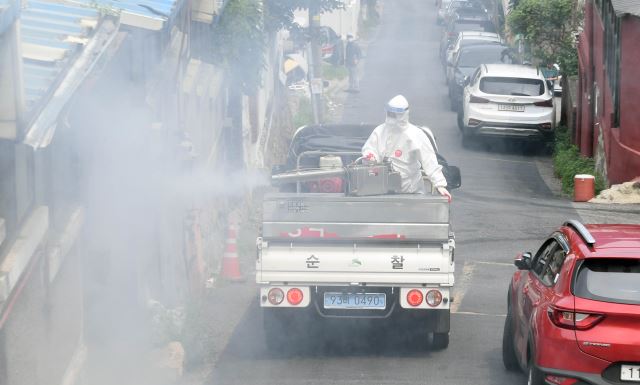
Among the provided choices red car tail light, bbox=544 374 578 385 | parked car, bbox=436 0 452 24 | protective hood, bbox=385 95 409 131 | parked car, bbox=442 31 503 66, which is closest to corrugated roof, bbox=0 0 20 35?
red car tail light, bbox=544 374 578 385

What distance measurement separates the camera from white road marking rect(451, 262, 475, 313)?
14029 millimetres

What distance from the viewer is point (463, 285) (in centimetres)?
1515

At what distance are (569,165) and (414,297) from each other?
46.7ft

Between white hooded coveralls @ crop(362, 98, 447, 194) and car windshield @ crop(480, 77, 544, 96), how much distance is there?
14.8 m

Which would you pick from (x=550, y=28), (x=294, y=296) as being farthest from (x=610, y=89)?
(x=294, y=296)

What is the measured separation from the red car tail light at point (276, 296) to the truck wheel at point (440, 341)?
1.60m

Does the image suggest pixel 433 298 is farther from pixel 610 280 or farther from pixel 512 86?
pixel 512 86

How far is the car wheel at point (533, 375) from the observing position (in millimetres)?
8883

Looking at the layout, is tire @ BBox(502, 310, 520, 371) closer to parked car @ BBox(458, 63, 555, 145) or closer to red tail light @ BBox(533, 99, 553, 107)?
parked car @ BBox(458, 63, 555, 145)

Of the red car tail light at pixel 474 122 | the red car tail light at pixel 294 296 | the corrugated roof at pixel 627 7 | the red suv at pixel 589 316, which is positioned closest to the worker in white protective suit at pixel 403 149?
the red car tail light at pixel 294 296

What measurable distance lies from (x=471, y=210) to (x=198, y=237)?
6.88m

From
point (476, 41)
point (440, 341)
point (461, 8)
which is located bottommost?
point (440, 341)

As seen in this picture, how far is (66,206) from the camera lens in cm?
955

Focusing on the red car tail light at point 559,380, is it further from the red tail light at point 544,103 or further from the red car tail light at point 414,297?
the red tail light at point 544,103
